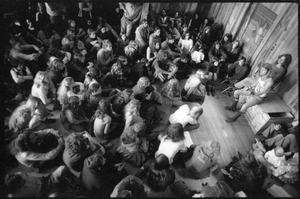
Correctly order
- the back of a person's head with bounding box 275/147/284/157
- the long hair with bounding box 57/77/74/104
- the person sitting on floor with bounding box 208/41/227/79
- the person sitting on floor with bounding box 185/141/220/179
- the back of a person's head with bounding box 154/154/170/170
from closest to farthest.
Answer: the back of a person's head with bounding box 154/154/170/170 → the person sitting on floor with bounding box 185/141/220/179 → the back of a person's head with bounding box 275/147/284/157 → the long hair with bounding box 57/77/74/104 → the person sitting on floor with bounding box 208/41/227/79

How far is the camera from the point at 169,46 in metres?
6.36

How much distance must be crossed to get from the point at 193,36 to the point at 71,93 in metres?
4.44

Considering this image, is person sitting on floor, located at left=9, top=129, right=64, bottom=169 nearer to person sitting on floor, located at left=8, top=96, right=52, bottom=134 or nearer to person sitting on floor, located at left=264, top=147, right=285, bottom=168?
person sitting on floor, located at left=8, top=96, right=52, bottom=134

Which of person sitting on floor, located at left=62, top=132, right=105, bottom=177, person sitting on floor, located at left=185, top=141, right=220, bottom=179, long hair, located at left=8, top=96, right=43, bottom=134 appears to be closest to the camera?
person sitting on floor, located at left=62, top=132, right=105, bottom=177

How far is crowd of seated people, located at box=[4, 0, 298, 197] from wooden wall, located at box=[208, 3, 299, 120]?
28cm

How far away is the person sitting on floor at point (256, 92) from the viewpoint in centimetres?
470

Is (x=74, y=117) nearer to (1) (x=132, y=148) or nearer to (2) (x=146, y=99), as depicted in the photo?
(1) (x=132, y=148)

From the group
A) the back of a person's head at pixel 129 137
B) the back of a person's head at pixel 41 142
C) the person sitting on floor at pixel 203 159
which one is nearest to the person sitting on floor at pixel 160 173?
the back of a person's head at pixel 129 137

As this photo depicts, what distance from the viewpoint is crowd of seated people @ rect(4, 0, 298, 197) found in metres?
3.38

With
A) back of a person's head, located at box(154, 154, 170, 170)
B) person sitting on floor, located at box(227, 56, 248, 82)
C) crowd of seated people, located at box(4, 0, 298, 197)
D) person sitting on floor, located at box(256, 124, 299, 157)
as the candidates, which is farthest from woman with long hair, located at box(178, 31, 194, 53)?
back of a person's head, located at box(154, 154, 170, 170)

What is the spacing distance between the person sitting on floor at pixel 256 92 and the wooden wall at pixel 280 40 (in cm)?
50

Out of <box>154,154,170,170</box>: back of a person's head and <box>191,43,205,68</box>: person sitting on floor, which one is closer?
<box>154,154,170,170</box>: back of a person's head

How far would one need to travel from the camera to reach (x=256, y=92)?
16.0ft

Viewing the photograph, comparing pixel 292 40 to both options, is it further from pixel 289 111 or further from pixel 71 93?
pixel 71 93
